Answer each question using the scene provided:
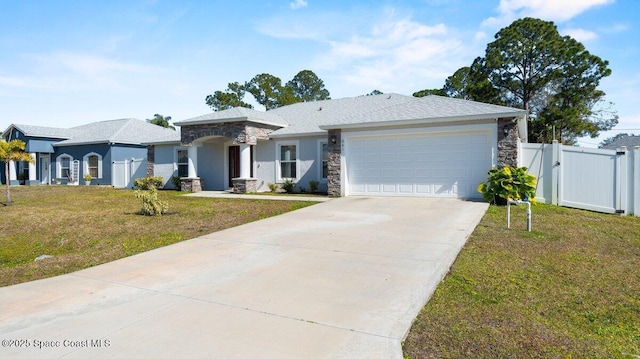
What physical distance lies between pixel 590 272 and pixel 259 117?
49.1 feet

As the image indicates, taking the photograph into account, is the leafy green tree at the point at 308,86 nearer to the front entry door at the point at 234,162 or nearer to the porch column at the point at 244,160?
the front entry door at the point at 234,162

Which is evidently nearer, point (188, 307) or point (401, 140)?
point (188, 307)

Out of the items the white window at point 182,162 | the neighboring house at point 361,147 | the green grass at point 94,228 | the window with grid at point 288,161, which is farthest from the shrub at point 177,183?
the window with grid at point 288,161

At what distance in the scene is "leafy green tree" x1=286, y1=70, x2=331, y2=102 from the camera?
2005 inches

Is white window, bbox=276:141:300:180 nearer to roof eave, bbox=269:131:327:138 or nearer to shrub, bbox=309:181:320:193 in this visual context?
roof eave, bbox=269:131:327:138

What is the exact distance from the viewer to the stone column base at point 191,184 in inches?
739

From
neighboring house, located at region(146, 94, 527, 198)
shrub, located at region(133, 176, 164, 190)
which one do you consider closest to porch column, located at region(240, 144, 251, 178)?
neighboring house, located at region(146, 94, 527, 198)

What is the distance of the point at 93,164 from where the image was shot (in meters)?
24.9

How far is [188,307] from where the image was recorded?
3852 mm

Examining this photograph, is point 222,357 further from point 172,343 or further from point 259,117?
point 259,117

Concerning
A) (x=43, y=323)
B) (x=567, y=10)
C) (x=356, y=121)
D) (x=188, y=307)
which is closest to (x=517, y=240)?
(x=188, y=307)

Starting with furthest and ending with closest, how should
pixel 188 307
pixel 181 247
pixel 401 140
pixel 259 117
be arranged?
pixel 259 117
pixel 401 140
pixel 181 247
pixel 188 307

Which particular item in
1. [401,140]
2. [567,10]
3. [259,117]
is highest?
[567,10]

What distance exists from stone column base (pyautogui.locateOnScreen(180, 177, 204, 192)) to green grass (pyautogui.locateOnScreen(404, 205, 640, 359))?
14.9 meters
